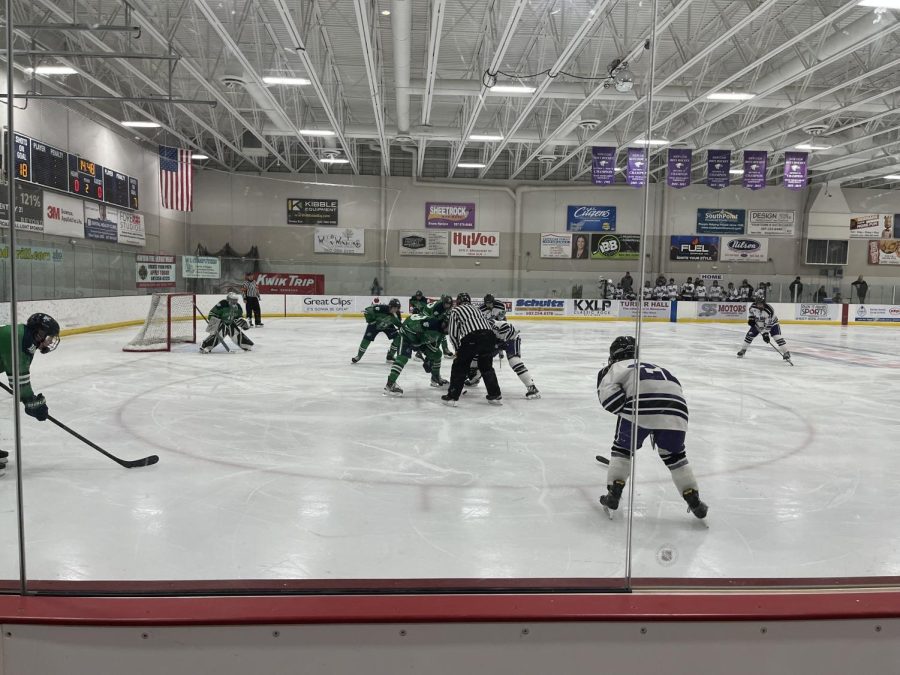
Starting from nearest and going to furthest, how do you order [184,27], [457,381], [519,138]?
[457,381] → [184,27] → [519,138]

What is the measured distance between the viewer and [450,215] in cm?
2411

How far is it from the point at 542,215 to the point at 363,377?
1731 centimetres

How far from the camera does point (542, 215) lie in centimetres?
2412

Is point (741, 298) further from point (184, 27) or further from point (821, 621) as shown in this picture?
point (821, 621)

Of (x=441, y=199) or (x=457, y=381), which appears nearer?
(x=457, y=381)

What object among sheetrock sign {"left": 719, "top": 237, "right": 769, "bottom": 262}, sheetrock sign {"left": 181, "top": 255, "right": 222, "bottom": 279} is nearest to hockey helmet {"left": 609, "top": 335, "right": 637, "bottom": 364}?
sheetrock sign {"left": 181, "top": 255, "right": 222, "bottom": 279}

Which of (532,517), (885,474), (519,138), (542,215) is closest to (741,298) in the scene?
(542,215)

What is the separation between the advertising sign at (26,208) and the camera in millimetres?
2170

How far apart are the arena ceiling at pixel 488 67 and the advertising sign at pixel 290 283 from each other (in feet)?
13.2

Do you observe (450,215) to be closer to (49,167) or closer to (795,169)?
(795,169)

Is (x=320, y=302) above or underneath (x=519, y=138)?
underneath

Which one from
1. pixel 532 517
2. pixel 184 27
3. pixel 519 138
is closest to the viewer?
pixel 532 517

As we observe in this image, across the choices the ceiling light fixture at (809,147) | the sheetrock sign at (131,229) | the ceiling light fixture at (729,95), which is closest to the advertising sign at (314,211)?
the sheetrock sign at (131,229)

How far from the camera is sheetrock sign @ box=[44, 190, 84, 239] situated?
42.0ft
